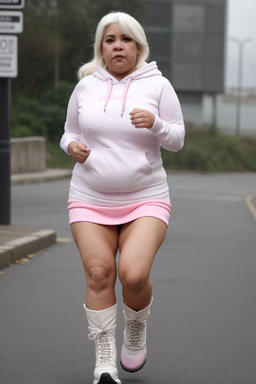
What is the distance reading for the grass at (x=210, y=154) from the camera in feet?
152

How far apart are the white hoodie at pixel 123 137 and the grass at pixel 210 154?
33260mm

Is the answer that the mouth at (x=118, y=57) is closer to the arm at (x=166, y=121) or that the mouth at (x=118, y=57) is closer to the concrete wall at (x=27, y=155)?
the arm at (x=166, y=121)

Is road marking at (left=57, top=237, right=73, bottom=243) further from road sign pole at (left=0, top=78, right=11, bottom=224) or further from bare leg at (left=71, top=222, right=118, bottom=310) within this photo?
bare leg at (left=71, top=222, right=118, bottom=310)

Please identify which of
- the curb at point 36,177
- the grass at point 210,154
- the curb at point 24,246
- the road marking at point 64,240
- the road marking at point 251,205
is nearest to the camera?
the curb at point 24,246

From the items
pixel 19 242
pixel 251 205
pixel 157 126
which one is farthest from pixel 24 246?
pixel 251 205

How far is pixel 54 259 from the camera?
9523 millimetres

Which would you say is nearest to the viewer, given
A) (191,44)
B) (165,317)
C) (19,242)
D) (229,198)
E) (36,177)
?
(165,317)

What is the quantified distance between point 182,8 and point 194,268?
67.5m

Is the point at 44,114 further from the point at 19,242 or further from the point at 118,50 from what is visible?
the point at 118,50

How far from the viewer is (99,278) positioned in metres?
4.41

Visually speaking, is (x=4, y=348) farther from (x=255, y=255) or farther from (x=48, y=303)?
(x=255, y=255)

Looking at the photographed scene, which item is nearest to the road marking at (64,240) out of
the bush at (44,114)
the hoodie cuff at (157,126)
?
the hoodie cuff at (157,126)

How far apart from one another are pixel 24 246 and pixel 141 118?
5278mm

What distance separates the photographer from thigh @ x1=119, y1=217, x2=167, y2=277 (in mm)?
4375
